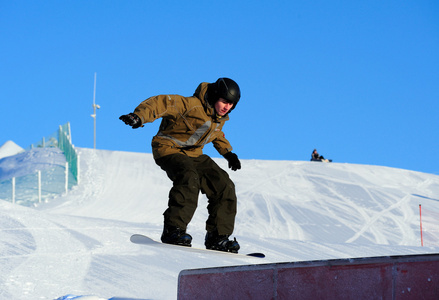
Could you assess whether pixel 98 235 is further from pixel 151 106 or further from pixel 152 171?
pixel 152 171

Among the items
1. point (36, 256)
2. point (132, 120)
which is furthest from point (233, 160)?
point (36, 256)

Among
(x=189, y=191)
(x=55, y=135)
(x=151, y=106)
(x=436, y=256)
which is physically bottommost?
(x=436, y=256)

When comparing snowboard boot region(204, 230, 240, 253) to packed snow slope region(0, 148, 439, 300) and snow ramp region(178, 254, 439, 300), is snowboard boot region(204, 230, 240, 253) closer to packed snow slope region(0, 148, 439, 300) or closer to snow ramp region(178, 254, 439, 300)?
packed snow slope region(0, 148, 439, 300)

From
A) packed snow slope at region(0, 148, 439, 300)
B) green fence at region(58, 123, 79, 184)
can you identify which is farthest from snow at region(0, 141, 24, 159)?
packed snow slope at region(0, 148, 439, 300)

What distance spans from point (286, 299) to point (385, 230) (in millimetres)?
11736

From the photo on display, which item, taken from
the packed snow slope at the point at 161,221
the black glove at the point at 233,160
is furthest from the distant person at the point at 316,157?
the black glove at the point at 233,160

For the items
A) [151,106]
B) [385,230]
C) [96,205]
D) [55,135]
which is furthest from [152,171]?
[151,106]

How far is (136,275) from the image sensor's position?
6.48 m

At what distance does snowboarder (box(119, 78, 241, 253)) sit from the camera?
5.32 m

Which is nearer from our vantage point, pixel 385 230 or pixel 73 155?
pixel 385 230

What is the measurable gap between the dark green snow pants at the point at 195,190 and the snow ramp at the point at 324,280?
3.79 feet

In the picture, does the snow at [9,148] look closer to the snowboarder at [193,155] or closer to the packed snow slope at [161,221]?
the packed snow slope at [161,221]

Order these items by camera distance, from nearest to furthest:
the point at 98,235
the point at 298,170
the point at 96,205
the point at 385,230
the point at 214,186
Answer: the point at 214,186 < the point at 98,235 < the point at 385,230 < the point at 96,205 < the point at 298,170

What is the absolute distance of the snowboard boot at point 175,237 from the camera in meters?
5.25
